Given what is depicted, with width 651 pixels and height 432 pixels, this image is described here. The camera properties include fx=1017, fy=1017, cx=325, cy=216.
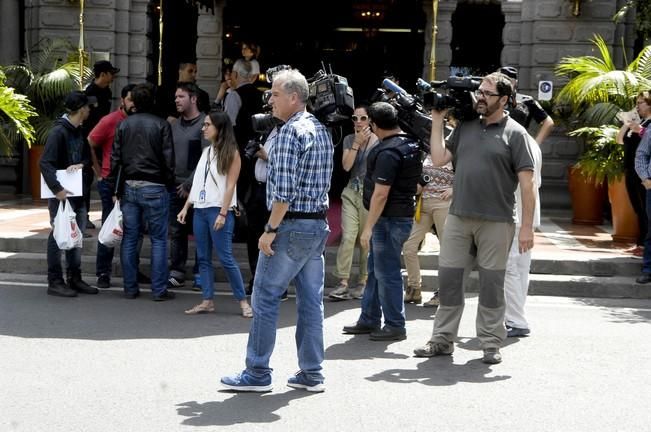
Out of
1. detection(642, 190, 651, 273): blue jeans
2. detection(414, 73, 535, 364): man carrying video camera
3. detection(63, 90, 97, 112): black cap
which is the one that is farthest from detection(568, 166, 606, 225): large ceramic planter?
detection(63, 90, 97, 112): black cap

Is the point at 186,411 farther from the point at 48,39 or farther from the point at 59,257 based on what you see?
the point at 48,39

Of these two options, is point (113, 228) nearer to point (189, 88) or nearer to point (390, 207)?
point (189, 88)

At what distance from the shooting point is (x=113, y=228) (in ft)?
32.5

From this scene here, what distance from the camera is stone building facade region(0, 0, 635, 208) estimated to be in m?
16.0

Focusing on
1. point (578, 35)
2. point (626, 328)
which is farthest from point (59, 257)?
point (578, 35)

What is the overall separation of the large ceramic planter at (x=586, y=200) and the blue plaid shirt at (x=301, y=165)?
29.7ft

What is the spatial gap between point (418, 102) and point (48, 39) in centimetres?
959

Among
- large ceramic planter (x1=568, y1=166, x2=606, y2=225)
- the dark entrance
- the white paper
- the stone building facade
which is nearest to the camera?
the white paper

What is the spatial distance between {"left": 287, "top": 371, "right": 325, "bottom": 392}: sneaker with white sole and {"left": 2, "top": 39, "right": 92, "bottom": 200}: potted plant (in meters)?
9.34

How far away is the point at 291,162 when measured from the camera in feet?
20.3

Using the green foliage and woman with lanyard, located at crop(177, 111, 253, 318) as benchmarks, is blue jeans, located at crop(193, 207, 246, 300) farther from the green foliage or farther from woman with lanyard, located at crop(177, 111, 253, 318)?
the green foliage

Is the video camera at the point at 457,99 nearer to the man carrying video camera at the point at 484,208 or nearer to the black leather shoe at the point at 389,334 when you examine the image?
the man carrying video camera at the point at 484,208

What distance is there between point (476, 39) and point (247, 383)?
11.9 meters

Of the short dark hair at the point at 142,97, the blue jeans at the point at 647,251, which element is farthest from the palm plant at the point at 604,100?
the short dark hair at the point at 142,97
